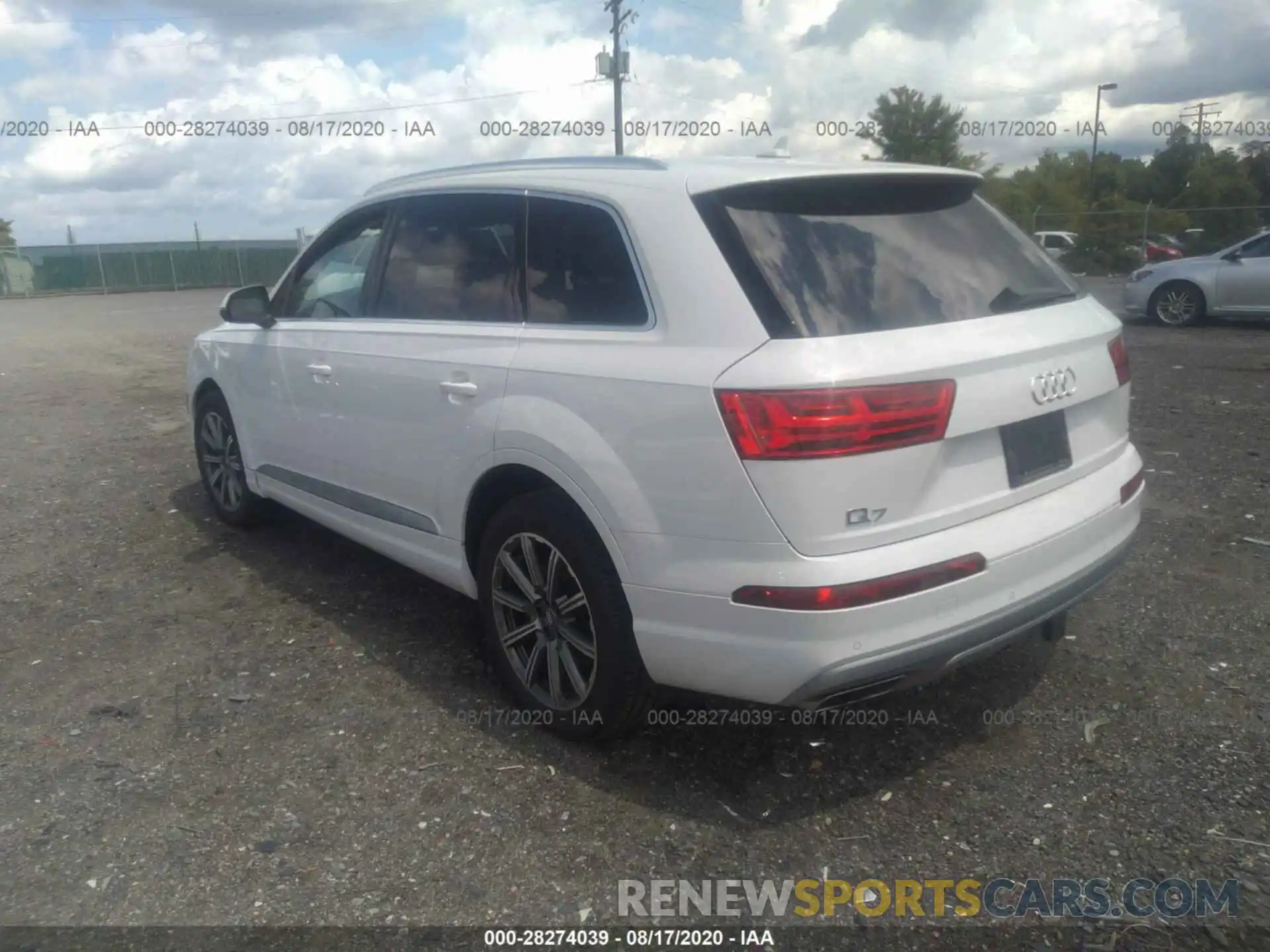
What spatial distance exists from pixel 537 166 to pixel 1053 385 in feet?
6.32

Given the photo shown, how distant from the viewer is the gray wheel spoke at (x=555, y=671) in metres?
3.36

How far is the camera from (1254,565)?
15.2 feet

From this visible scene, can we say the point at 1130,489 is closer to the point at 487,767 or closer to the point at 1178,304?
the point at 487,767

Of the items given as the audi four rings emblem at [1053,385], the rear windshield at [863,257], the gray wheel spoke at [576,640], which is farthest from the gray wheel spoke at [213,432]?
the audi four rings emblem at [1053,385]

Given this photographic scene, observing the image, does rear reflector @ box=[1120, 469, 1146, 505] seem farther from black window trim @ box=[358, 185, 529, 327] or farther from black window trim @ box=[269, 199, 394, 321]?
black window trim @ box=[269, 199, 394, 321]

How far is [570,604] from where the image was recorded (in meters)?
3.23

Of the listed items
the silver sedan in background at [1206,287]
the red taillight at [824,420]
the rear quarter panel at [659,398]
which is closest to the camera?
the red taillight at [824,420]

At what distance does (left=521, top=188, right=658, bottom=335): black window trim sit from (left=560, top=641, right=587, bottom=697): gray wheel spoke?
103 centimetres

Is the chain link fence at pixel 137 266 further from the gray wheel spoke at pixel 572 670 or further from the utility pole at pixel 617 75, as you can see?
the gray wheel spoke at pixel 572 670

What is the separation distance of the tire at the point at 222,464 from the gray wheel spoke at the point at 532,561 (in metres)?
2.66

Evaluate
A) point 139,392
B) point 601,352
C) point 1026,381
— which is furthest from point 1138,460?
point 139,392

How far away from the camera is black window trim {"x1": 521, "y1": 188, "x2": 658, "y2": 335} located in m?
2.96

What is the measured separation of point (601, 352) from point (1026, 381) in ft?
4.03

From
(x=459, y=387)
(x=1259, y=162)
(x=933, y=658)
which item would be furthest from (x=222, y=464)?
(x=1259, y=162)
